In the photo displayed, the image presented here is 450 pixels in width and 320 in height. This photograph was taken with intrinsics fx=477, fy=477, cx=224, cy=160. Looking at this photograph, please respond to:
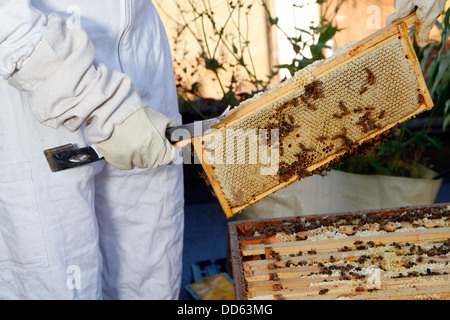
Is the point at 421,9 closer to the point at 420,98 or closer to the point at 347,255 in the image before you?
the point at 420,98

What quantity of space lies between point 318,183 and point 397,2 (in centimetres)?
107

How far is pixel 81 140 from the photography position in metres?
1.42

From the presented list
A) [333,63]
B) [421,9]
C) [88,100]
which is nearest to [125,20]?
[88,100]

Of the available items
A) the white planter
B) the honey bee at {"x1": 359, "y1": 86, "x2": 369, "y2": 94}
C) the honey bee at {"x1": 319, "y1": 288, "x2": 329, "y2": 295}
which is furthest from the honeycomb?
the white planter

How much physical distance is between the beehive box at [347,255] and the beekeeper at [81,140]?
0.40 metres

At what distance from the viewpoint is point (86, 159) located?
4.47ft

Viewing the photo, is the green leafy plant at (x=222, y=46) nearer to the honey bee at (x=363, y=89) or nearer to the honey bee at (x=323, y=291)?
the honey bee at (x=363, y=89)

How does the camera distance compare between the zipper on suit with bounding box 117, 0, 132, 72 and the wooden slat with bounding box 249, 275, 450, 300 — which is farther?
the zipper on suit with bounding box 117, 0, 132, 72

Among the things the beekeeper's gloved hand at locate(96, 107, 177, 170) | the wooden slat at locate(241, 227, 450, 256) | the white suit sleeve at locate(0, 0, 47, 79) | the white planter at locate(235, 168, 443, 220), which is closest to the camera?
the white suit sleeve at locate(0, 0, 47, 79)

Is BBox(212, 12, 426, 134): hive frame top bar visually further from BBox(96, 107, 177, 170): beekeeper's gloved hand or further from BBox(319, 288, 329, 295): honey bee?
BBox(319, 288, 329, 295): honey bee

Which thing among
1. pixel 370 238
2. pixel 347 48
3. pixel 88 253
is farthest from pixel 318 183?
pixel 88 253

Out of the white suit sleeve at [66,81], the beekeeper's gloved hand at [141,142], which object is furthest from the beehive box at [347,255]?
the white suit sleeve at [66,81]

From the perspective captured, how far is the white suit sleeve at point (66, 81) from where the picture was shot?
46.9 inches

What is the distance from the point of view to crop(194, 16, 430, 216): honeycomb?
1.37 m
